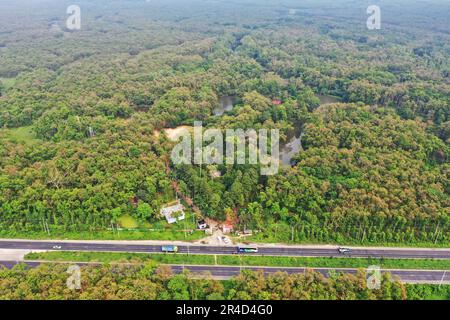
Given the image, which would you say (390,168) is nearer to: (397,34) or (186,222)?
(186,222)

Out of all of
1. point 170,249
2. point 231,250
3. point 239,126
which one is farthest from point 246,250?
point 239,126

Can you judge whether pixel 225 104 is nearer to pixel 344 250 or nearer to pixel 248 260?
pixel 248 260

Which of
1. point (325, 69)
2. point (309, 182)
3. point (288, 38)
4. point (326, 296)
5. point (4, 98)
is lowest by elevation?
point (326, 296)

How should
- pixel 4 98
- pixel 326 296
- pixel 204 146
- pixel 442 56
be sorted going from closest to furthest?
pixel 326 296 < pixel 204 146 < pixel 4 98 < pixel 442 56

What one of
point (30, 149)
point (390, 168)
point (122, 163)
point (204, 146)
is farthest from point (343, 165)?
point (30, 149)

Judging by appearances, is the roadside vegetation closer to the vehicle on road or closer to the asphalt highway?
the asphalt highway
